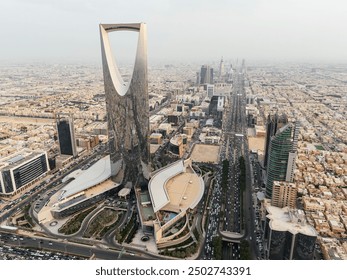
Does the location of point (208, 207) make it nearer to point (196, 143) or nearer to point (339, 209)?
point (339, 209)

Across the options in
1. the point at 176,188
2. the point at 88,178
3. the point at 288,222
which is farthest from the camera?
the point at 88,178

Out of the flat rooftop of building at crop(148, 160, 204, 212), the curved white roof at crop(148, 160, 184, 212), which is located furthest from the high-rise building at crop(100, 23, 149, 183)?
the flat rooftop of building at crop(148, 160, 204, 212)

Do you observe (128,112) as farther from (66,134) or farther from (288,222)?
(288,222)

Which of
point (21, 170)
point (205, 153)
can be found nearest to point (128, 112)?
point (21, 170)

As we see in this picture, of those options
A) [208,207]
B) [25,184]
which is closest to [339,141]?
[208,207]

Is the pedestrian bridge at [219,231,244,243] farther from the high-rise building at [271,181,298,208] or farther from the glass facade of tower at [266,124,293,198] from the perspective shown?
the glass facade of tower at [266,124,293,198]
